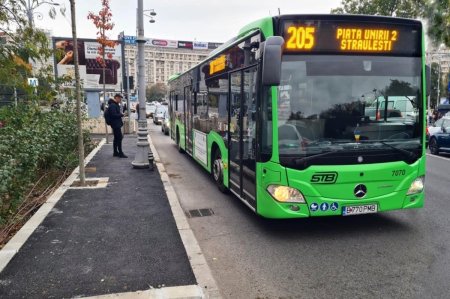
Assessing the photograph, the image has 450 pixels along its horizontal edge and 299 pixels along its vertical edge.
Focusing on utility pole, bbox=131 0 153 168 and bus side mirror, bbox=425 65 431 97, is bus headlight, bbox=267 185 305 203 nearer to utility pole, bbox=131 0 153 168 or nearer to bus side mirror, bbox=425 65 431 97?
bus side mirror, bbox=425 65 431 97

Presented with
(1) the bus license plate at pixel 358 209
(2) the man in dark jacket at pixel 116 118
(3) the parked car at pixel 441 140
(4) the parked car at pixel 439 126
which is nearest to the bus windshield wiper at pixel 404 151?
(1) the bus license plate at pixel 358 209

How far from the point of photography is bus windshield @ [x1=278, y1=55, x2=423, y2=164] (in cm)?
518

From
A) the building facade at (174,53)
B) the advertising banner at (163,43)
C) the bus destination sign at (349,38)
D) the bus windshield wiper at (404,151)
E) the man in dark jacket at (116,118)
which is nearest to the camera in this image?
the bus destination sign at (349,38)

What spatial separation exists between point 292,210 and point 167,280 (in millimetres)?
1938

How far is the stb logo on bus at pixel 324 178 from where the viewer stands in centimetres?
518

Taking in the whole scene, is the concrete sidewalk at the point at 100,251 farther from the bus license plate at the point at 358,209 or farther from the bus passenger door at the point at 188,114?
the bus passenger door at the point at 188,114

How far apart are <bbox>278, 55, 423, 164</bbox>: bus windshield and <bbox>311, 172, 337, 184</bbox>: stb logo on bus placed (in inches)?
10.3

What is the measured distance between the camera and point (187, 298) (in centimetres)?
376

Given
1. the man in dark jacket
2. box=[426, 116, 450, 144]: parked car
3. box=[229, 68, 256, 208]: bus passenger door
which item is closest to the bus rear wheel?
box=[229, 68, 256, 208]: bus passenger door

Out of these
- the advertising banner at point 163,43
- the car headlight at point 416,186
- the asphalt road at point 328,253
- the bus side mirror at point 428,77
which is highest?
the advertising banner at point 163,43

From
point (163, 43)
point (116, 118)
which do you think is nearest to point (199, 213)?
point (116, 118)

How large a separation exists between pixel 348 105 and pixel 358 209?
141cm

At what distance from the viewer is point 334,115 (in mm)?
5312

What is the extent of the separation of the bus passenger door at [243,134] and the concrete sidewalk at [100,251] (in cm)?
125
